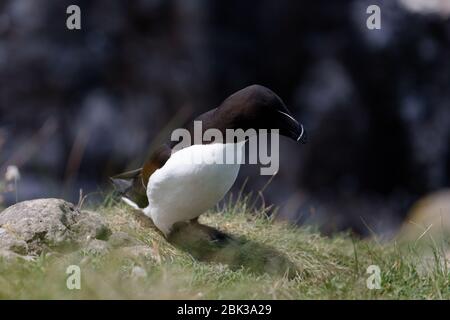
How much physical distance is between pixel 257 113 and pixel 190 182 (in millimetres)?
613

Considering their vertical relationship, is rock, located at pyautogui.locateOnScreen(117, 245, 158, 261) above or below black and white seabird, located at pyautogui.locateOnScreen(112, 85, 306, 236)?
below

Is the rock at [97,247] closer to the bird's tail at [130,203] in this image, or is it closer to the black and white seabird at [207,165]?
the black and white seabird at [207,165]

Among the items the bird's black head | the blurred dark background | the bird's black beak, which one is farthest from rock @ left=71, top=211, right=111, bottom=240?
the blurred dark background

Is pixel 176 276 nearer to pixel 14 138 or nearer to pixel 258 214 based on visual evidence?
pixel 258 214

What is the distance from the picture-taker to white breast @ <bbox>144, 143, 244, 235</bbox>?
434cm

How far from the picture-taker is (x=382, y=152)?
1082 cm

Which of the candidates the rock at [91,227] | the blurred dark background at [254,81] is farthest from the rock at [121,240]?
the blurred dark background at [254,81]

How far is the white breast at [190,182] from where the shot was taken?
434 centimetres

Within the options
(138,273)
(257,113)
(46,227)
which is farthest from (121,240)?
(257,113)

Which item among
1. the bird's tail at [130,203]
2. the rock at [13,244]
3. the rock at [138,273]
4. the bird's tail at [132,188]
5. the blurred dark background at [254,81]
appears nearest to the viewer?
the rock at [138,273]

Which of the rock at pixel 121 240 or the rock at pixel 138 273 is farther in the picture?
the rock at pixel 121 240

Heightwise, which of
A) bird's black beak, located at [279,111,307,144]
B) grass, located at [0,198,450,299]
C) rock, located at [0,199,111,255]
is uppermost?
bird's black beak, located at [279,111,307,144]

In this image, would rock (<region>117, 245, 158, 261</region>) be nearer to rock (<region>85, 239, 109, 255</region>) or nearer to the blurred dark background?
rock (<region>85, 239, 109, 255</region>)

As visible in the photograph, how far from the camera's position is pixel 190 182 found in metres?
4.38
